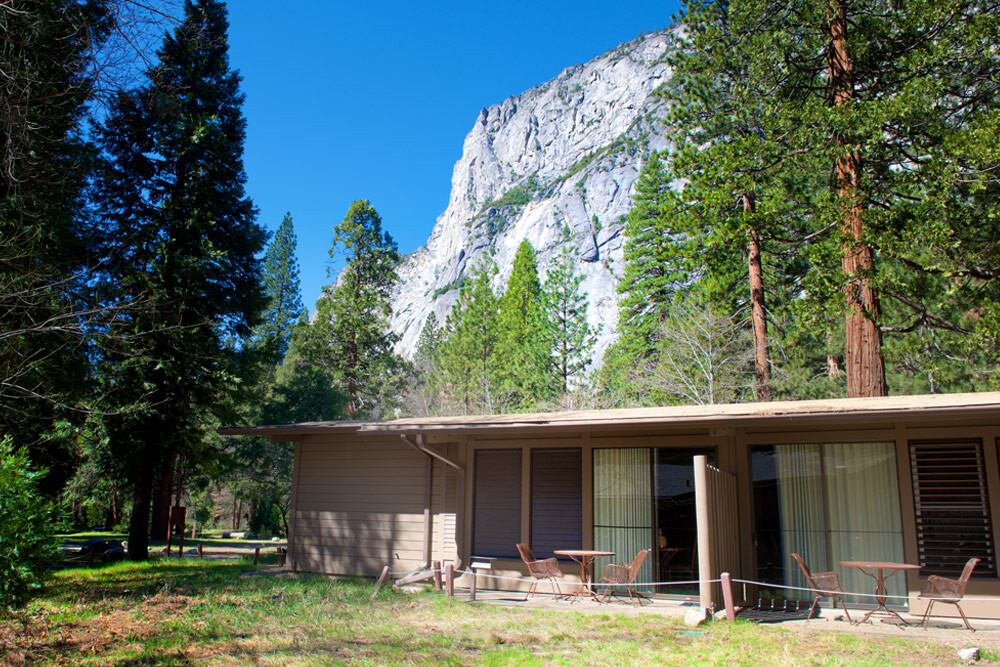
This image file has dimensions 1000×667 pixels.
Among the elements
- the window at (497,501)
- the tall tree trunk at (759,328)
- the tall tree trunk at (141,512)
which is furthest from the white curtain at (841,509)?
the tall tree trunk at (141,512)

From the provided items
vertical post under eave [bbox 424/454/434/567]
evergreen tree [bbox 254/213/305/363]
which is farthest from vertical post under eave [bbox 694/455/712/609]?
evergreen tree [bbox 254/213/305/363]

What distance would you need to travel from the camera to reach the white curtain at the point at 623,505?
946 cm

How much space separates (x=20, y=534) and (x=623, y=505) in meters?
7.01

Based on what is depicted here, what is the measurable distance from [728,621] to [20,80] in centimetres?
866

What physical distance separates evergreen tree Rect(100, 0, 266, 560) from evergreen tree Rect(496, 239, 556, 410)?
59.1 feet

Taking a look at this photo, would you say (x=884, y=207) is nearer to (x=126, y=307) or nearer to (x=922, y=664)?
(x=922, y=664)

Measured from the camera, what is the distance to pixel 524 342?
35.9m

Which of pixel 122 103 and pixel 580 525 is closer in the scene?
pixel 122 103

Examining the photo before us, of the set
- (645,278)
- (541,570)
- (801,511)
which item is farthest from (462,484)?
(645,278)

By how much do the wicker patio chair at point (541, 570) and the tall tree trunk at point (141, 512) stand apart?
8642 millimetres

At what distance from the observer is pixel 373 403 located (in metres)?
31.1

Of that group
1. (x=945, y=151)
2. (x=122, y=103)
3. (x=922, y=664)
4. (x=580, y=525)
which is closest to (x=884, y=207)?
(x=945, y=151)

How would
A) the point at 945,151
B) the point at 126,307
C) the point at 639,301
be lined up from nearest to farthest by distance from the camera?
the point at 126,307
the point at 945,151
the point at 639,301

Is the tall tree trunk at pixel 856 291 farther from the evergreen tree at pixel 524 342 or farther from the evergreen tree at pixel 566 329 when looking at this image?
the evergreen tree at pixel 566 329
